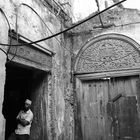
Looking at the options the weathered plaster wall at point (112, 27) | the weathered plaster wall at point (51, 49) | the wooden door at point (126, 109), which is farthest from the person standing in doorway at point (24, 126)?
the weathered plaster wall at point (112, 27)

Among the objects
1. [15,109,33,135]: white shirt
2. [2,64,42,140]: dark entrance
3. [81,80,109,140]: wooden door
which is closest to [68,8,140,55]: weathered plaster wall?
[81,80,109,140]: wooden door

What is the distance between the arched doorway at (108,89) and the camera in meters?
4.41

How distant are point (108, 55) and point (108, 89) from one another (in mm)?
772

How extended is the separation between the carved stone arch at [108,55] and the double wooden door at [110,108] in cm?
30

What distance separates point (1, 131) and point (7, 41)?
122 cm

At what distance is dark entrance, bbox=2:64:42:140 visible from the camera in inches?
177

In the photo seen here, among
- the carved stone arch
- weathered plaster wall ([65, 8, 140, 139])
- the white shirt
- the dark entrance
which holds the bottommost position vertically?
the white shirt

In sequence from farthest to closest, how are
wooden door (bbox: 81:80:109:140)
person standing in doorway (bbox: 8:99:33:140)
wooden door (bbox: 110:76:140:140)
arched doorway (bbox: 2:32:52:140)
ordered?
wooden door (bbox: 81:80:109:140), wooden door (bbox: 110:76:140:140), person standing in doorway (bbox: 8:99:33:140), arched doorway (bbox: 2:32:52:140)

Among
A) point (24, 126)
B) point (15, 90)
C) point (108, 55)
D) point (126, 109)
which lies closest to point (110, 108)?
point (126, 109)

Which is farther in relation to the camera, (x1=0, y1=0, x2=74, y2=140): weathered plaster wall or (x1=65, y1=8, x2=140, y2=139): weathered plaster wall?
(x1=65, y1=8, x2=140, y2=139): weathered plaster wall

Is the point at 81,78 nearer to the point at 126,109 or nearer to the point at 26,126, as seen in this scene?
the point at 126,109

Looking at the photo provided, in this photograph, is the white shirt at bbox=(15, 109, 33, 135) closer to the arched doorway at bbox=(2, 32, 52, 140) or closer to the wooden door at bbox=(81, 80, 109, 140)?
the arched doorway at bbox=(2, 32, 52, 140)

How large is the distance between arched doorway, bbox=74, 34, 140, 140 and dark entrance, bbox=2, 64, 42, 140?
118cm

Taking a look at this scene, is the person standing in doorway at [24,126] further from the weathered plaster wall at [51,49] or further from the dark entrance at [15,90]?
the dark entrance at [15,90]
